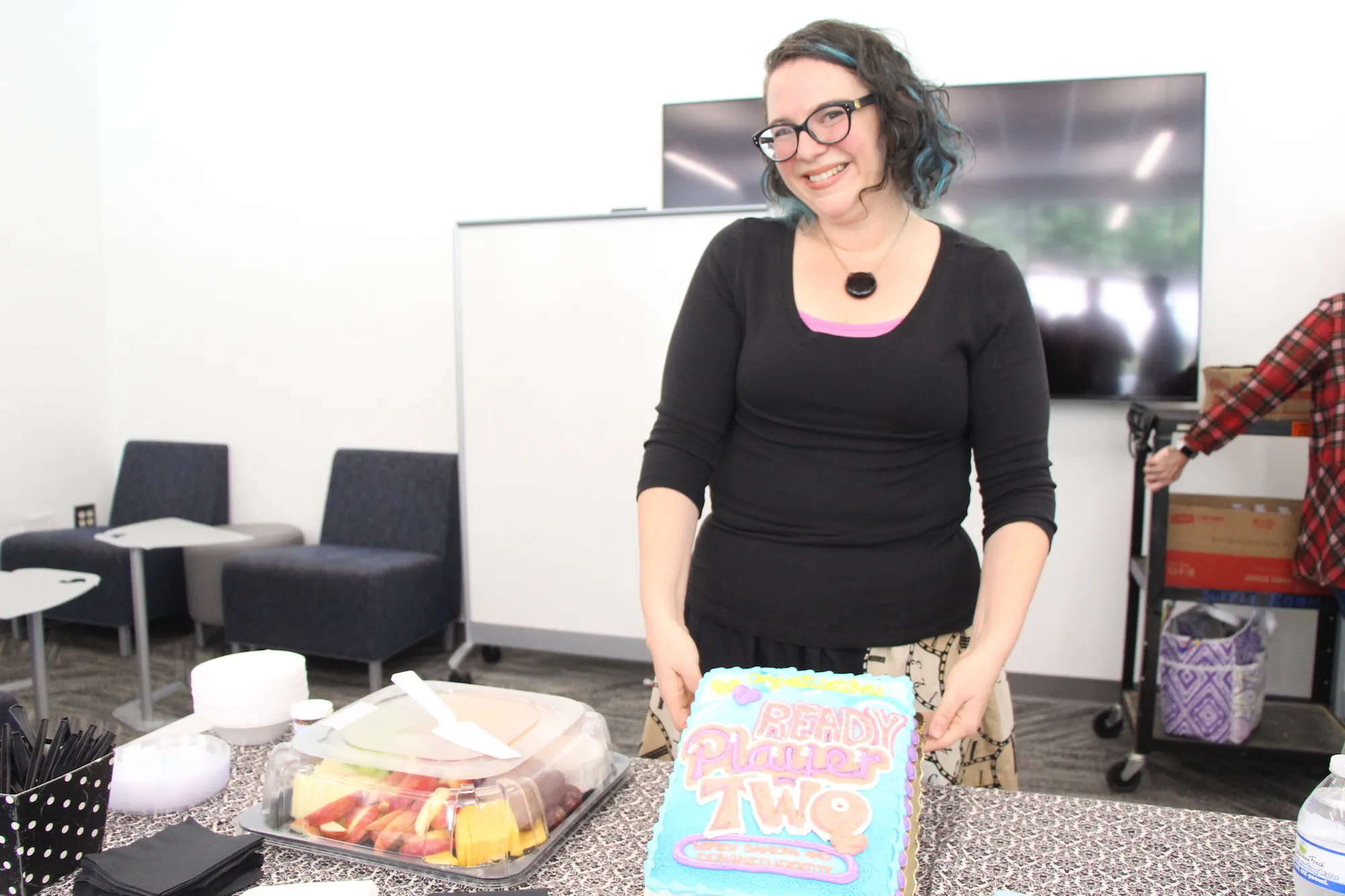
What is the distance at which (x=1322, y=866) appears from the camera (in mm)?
665

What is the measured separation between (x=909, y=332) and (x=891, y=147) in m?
0.21

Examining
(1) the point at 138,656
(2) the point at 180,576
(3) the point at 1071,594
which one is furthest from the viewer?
(2) the point at 180,576

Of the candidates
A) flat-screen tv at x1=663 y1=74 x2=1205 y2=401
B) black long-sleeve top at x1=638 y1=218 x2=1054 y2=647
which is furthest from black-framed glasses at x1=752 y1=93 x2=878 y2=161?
flat-screen tv at x1=663 y1=74 x2=1205 y2=401

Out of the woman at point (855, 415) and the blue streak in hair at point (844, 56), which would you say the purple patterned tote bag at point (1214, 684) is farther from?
the blue streak in hair at point (844, 56)

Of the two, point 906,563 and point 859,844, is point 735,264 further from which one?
point 859,844

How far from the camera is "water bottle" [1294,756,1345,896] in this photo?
66cm

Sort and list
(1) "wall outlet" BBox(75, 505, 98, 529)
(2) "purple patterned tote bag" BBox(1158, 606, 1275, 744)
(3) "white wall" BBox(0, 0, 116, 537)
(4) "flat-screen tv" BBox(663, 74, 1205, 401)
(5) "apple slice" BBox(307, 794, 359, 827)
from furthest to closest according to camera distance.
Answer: (1) "wall outlet" BBox(75, 505, 98, 529), (3) "white wall" BBox(0, 0, 116, 537), (4) "flat-screen tv" BBox(663, 74, 1205, 401), (2) "purple patterned tote bag" BBox(1158, 606, 1275, 744), (5) "apple slice" BBox(307, 794, 359, 827)

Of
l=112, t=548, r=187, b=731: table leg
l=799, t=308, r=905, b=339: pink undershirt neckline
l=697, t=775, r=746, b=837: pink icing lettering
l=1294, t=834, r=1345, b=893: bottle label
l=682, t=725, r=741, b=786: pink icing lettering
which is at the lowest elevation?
l=112, t=548, r=187, b=731: table leg

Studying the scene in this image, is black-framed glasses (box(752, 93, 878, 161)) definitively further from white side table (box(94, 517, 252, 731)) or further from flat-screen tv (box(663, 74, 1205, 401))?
white side table (box(94, 517, 252, 731))

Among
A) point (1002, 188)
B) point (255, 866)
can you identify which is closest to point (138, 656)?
point (255, 866)

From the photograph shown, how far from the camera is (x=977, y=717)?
851 millimetres

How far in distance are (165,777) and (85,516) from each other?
12.3 ft

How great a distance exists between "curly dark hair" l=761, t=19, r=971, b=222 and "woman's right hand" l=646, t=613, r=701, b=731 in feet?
1.72

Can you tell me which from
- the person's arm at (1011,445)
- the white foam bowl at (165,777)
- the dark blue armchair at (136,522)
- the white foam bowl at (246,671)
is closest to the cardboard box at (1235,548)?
the person's arm at (1011,445)
